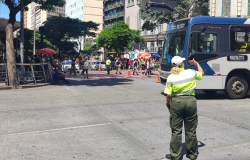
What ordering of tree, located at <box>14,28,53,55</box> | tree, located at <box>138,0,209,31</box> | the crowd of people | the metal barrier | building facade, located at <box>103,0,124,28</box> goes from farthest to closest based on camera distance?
building facade, located at <box>103,0,124,28</box> → tree, located at <box>138,0,209,31</box> → tree, located at <box>14,28,53,55</box> → the crowd of people → the metal barrier

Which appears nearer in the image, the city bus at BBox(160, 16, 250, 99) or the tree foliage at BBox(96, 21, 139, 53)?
the city bus at BBox(160, 16, 250, 99)

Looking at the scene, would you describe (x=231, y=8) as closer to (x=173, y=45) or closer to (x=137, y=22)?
(x=137, y=22)

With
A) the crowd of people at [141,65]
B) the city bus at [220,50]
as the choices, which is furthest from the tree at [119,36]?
the city bus at [220,50]

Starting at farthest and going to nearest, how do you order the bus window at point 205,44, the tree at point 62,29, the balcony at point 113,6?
the balcony at point 113,6 < the tree at point 62,29 < the bus window at point 205,44

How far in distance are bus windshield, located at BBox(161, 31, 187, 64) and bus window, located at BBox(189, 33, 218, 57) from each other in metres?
0.44

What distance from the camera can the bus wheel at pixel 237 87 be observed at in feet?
40.9

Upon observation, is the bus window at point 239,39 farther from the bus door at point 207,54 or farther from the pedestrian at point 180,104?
the pedestrian at point 180,104

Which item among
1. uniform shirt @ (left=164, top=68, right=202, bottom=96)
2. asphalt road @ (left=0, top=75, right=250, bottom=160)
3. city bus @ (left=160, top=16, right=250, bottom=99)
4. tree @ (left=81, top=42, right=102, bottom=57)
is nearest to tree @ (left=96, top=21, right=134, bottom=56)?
tree @ (left=81, top=42, right=102, bottom=57)

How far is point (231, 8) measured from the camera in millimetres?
46688

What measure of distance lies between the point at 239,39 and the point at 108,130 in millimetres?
7724

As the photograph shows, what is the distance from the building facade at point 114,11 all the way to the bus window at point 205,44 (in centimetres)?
6932

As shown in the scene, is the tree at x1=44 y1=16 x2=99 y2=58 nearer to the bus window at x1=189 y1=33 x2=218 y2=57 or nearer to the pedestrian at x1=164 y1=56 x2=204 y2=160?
the bus window at x1=189 y1=33 x2=218 y2=57

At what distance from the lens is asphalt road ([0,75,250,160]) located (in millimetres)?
5559

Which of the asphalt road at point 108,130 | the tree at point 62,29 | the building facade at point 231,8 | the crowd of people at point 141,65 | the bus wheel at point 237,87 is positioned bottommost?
the asphalt road at point 108,130
